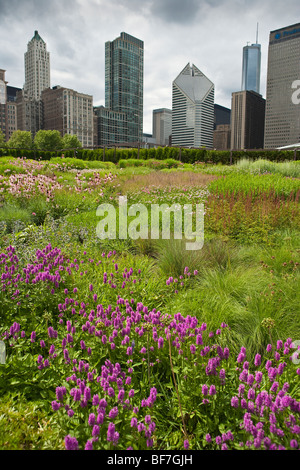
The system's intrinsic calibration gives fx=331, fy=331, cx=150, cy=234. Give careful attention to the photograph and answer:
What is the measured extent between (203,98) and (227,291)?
127 meters

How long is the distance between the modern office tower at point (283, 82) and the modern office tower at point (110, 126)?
8969 centimetres

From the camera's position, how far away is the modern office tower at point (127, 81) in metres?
172

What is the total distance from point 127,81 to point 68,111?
190 feet

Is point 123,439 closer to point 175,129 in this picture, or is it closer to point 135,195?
point 135,195

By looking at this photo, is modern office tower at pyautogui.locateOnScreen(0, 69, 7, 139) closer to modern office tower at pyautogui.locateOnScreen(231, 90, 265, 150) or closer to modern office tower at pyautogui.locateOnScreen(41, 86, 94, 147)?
modern office tower at pyautogui.locateOnScreen(41, 86, 94, 147)

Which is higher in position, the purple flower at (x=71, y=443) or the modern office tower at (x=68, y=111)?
the modern office tower at (x=68, y=111)

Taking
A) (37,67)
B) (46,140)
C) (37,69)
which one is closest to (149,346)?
(46,140)

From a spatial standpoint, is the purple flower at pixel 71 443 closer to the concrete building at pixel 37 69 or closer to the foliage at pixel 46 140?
the foliage at pixel 46 140

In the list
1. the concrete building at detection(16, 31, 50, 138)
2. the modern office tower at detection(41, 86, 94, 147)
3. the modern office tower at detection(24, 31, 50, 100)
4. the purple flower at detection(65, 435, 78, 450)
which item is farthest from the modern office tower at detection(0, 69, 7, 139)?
the purple flower at detection(65, 435, 78, 450)

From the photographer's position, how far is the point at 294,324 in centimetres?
257

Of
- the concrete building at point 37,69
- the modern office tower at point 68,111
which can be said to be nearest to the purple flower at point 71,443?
the modern office tower at point 68,111

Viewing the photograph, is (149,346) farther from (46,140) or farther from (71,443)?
(46,140)

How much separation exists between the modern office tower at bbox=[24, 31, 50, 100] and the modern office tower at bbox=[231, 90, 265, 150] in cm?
9633
